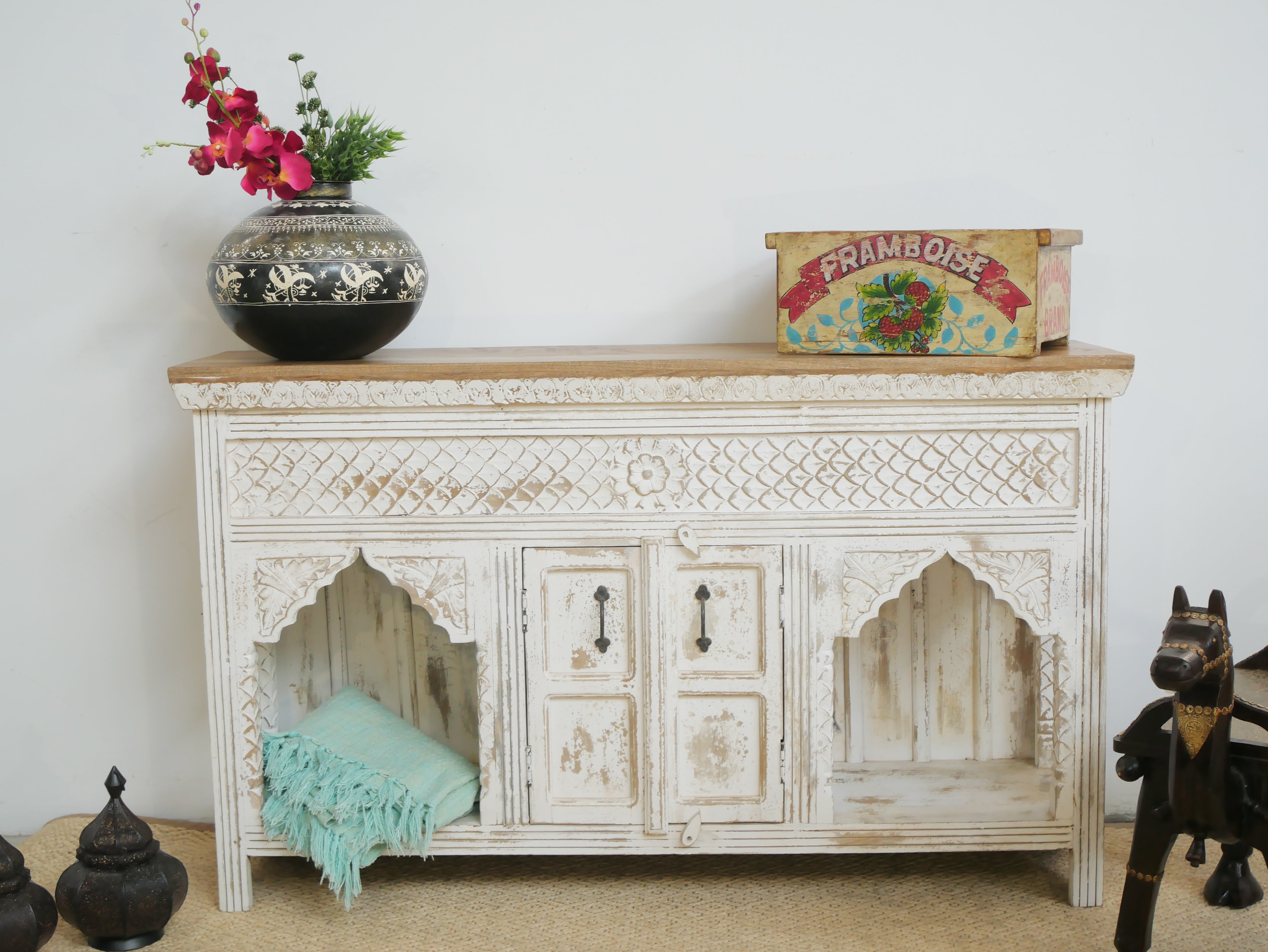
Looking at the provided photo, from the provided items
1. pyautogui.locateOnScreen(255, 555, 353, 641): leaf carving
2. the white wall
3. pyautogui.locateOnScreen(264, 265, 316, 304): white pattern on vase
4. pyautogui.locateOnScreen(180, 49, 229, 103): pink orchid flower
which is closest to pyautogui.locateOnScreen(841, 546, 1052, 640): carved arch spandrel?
the white wall

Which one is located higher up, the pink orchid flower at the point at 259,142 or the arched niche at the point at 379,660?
the pink orchid flower at the point at 259,142

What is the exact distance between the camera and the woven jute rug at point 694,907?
208 centimetres

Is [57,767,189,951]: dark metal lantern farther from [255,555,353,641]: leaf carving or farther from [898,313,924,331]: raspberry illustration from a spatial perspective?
[898,313,924,331]: raspberry illustration

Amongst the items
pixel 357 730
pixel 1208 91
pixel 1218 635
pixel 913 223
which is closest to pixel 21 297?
pixel 357 730

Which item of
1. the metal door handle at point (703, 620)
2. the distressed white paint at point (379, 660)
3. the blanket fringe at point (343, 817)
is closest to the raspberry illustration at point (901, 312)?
the metal door handle at point (703, 620)

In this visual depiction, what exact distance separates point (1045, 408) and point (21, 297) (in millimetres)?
2347

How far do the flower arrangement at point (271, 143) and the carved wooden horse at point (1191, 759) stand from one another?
1723 millimetres

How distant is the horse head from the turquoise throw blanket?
1.38 m

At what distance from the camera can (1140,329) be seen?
8.16 feet

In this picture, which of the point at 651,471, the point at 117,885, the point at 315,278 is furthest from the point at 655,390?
the point at 117,885

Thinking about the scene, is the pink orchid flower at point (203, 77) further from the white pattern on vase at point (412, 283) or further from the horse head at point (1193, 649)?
the horse head at point (1193, 649)

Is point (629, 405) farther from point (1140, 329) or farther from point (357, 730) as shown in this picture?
point (1140, 329)

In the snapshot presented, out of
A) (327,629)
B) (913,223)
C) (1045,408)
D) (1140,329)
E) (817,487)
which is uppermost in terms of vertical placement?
(913,223)

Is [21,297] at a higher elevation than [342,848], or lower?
higher
